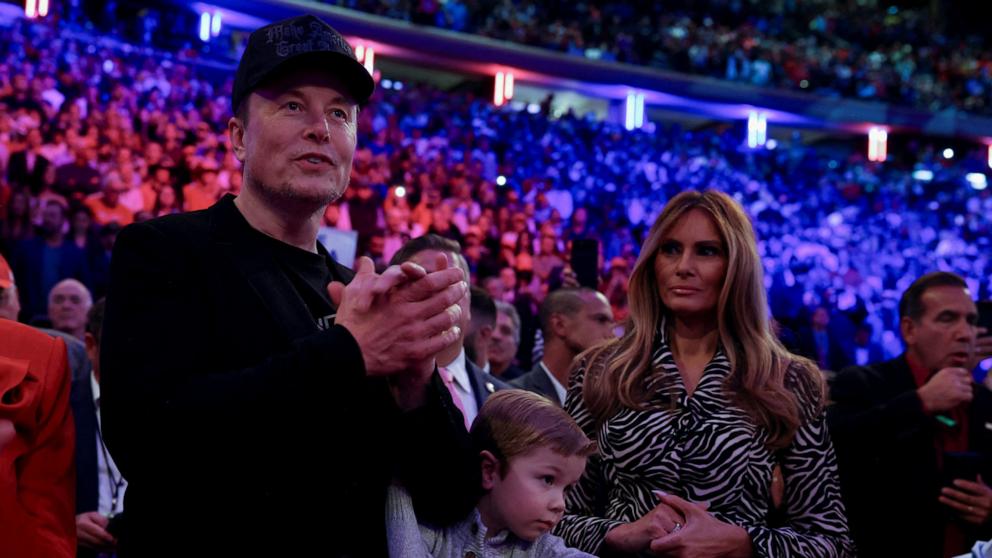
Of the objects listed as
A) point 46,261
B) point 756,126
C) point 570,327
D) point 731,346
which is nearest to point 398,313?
point 731,346

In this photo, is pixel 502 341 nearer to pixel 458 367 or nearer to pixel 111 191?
pixel 458 367

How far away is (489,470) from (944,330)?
221 centimetres

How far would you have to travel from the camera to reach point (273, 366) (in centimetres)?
134

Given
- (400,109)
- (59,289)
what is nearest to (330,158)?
(59,289)

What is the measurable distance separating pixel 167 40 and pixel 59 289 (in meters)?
Answer: 10.3

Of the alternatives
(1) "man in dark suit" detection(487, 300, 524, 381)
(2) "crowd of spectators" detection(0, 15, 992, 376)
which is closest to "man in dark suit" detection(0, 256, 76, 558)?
(2) "crowd of spectators" detection(0, 15, 992, 376)

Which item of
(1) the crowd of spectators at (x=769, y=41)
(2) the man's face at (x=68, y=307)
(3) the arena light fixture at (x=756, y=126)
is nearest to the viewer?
(2) the man's face at (x=68, y=307)

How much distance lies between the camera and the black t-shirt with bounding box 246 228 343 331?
5.27ft

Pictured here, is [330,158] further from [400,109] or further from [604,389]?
[400,109]

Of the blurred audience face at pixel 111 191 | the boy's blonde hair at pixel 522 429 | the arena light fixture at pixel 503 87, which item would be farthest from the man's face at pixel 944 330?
the arena light fixture at pixel 503 87

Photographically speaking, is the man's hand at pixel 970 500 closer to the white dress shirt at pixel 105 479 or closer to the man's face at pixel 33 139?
the white dress shirt at pixel 105 479

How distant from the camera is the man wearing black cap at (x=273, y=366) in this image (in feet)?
4.45

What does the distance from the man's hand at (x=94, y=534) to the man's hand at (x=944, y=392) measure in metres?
2.37

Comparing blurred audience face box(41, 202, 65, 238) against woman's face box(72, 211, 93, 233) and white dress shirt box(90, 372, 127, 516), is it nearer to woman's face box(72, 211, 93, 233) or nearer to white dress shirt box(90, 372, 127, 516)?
woman's face box(72, 211, 93, 233)
